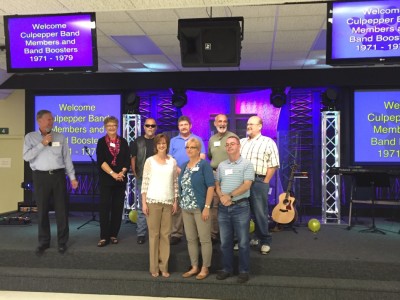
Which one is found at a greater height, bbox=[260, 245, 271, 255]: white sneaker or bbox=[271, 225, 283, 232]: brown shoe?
bbox=[260, 245, 271, 255]: white sneaker

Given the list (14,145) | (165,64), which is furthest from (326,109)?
(14,145)

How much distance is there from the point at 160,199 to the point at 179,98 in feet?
13.6

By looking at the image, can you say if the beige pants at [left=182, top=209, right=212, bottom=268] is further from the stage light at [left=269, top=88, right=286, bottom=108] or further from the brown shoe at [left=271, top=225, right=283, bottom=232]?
the stage light at [left=269, top=88, right=286, bottom=108]

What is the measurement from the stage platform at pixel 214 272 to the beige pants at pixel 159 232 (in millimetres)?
188

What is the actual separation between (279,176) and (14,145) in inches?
229

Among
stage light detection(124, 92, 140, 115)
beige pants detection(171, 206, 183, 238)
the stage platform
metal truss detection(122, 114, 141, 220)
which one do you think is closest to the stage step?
the stage platform

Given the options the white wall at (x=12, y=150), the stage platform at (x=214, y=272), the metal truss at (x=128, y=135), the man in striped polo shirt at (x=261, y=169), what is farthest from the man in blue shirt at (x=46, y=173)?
the white wall at (x=12, y=150)

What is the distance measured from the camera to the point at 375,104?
734cm

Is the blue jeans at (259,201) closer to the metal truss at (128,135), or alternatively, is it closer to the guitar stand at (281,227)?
the guitar stand at (281,227)

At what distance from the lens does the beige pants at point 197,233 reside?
372 centimetres

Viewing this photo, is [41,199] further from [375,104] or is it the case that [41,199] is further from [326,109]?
[375,104]

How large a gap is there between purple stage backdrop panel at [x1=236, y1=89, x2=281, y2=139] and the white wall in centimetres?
479

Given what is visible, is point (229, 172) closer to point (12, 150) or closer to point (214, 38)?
point (214, 38)

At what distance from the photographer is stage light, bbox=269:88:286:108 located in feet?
24.5
